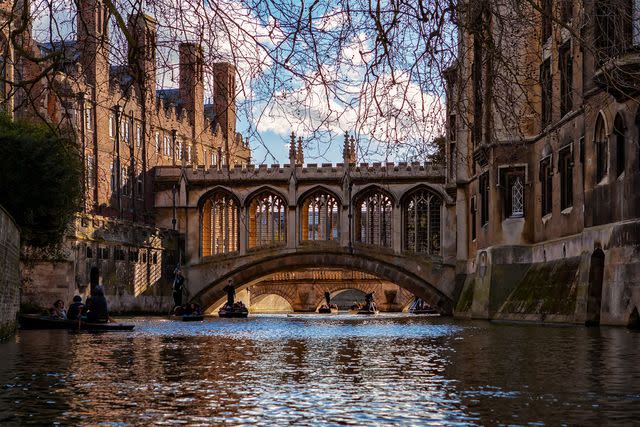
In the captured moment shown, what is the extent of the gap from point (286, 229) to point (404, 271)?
255 inches

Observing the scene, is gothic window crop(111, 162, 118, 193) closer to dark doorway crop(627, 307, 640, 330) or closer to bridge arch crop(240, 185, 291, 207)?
bridge arch crop(240, 185, 291, 207)

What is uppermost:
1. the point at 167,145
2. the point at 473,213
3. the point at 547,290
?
the point at 167,145

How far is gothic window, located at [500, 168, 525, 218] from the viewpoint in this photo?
123 ft

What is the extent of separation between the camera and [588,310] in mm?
27406

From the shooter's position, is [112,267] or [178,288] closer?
[112,267]

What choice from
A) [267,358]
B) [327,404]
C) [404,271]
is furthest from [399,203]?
[327,404]

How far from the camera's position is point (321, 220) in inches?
2402

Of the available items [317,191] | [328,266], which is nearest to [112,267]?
[328,266]

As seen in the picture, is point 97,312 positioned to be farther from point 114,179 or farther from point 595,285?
point 114,179

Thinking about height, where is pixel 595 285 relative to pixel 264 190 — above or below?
below

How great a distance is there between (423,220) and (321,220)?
16.5 feet

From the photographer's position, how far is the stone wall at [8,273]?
69.3 ft

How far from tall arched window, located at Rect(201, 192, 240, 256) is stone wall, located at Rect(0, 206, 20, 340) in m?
35.0

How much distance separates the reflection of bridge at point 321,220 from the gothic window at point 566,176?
23536 mm
